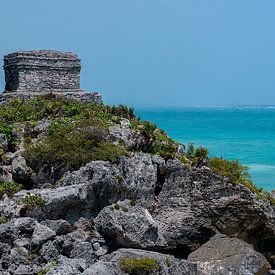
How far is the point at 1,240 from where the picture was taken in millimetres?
11891

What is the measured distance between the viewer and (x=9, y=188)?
13.7m

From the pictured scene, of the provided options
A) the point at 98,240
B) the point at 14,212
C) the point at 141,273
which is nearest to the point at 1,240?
the point at 14,212

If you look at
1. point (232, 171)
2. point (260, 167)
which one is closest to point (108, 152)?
point (232, 171)

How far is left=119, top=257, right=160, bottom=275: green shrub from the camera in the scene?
439 inches

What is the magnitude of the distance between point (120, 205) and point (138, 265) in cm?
229

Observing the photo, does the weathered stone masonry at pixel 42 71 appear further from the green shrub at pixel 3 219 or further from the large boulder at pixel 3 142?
the green shrub at pixel 3 219

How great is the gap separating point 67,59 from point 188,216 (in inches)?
346

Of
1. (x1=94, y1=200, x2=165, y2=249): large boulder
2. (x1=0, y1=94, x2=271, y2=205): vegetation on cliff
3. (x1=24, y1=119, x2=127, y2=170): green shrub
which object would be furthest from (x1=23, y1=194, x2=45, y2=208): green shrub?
(x1=24, y1=119, x2=127, y2=170): green shrub

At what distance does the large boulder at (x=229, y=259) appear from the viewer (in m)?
12.2

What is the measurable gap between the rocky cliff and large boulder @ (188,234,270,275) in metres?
0.02

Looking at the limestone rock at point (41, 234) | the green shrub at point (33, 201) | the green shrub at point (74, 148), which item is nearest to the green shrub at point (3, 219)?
the green shrub at point (33, 201)

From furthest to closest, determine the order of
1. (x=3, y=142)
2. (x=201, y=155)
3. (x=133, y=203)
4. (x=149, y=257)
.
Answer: (x=201, y=155)
(x=3, y=142)
(x=133, y=203)
(x=149, y=257)

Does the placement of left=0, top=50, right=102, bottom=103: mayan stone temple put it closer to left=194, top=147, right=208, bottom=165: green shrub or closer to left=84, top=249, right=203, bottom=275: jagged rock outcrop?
left=194, top=147, right=208, bottom=165: green shrub

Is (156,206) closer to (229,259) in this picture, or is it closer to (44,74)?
(229,259)
